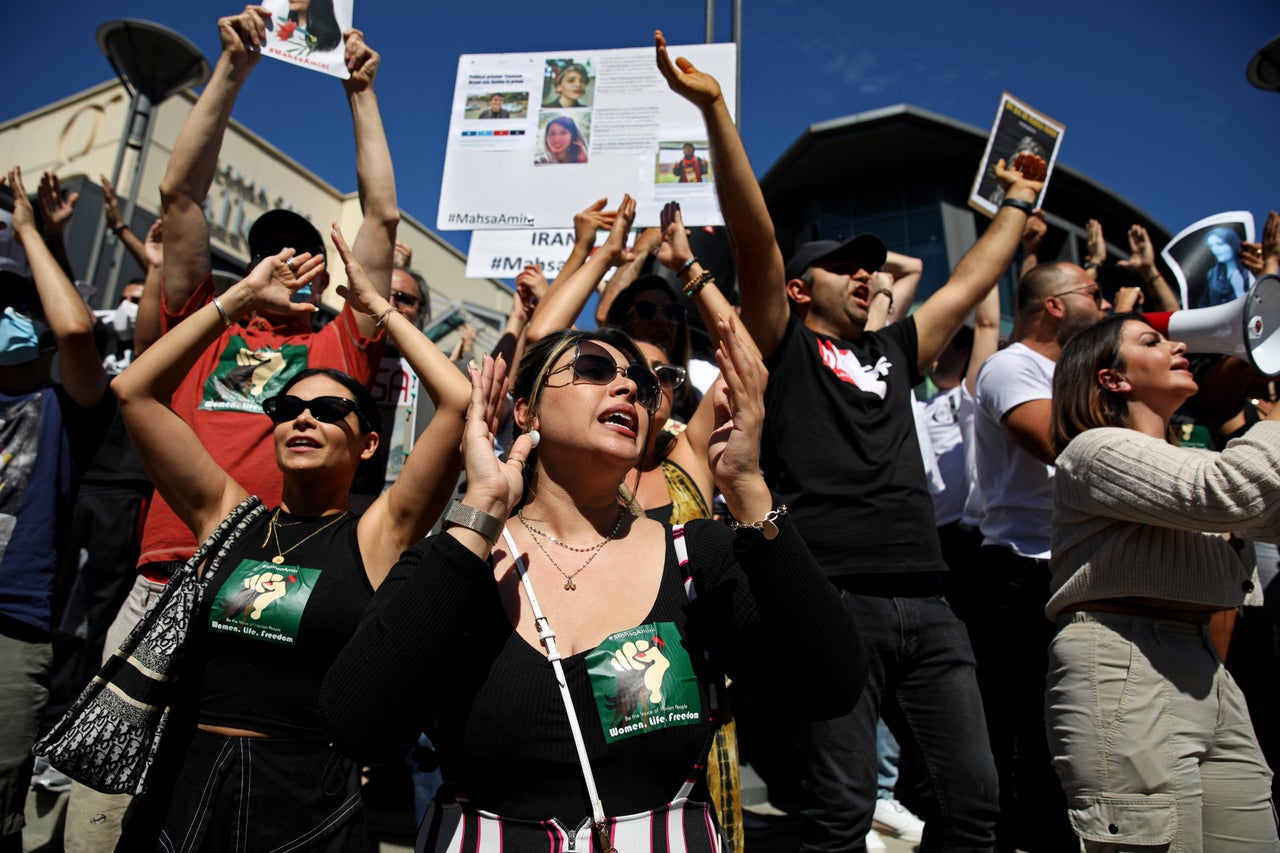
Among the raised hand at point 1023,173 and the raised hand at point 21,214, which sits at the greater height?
the raised hand at point 1023,173

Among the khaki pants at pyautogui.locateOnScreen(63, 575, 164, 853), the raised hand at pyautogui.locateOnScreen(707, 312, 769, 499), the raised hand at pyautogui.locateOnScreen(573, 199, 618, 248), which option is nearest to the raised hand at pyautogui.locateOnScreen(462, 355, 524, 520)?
the raised hand at pyautogui.locateOnScreen(707, 312, 769, 499)

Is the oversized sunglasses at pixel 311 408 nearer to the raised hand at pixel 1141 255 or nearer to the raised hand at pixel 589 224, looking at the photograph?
the raised hand at pixel 589 224

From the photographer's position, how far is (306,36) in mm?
3555

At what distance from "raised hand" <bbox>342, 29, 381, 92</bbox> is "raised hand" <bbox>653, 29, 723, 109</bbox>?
5.03 feet

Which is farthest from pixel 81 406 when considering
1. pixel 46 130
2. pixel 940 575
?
pixel 46 130

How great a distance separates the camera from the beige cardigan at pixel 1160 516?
2205mm

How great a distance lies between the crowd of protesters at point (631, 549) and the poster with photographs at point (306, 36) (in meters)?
0.08

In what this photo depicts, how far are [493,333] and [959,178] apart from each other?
548 inches

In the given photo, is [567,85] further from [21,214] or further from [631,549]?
[631,549]

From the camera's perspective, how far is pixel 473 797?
61.6 inches

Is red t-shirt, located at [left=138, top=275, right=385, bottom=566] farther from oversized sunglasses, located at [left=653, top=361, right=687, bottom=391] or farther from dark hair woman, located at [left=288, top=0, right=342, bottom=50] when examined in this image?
oversized sunglasses, located at [left=653, top=361, right=687, bottom=391]

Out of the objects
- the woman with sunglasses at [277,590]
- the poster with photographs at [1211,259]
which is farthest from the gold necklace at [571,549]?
the poster with photographs at [1211,259]

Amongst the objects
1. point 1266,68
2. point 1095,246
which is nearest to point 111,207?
point 1095,246

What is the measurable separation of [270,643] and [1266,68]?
6612 mm
